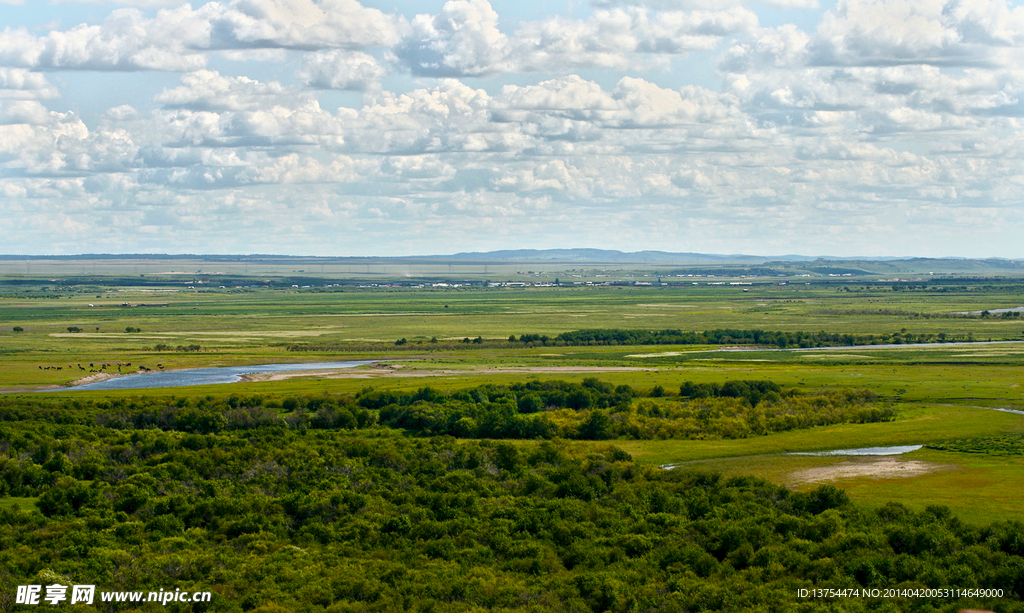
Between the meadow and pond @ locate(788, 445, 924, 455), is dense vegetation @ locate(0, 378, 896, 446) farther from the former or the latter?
pond @ locate(788, 445, 924, 455)

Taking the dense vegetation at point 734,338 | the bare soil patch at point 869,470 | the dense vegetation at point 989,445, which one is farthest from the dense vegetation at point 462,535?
the dense vegetation at point 734,338

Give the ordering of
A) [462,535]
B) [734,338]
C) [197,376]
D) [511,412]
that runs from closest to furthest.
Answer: [462,535], [511,412], [197,376], [734,338]

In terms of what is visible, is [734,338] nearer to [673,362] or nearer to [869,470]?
[673,362]

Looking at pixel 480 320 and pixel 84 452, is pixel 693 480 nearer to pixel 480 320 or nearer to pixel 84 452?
pixel 84 452

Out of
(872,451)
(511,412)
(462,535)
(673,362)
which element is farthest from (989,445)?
(673,362)

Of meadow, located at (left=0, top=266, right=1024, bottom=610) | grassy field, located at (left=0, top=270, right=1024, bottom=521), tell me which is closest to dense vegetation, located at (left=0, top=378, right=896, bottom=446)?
meadow, located at (left=0, top=266, right=1024, bottom=610)
